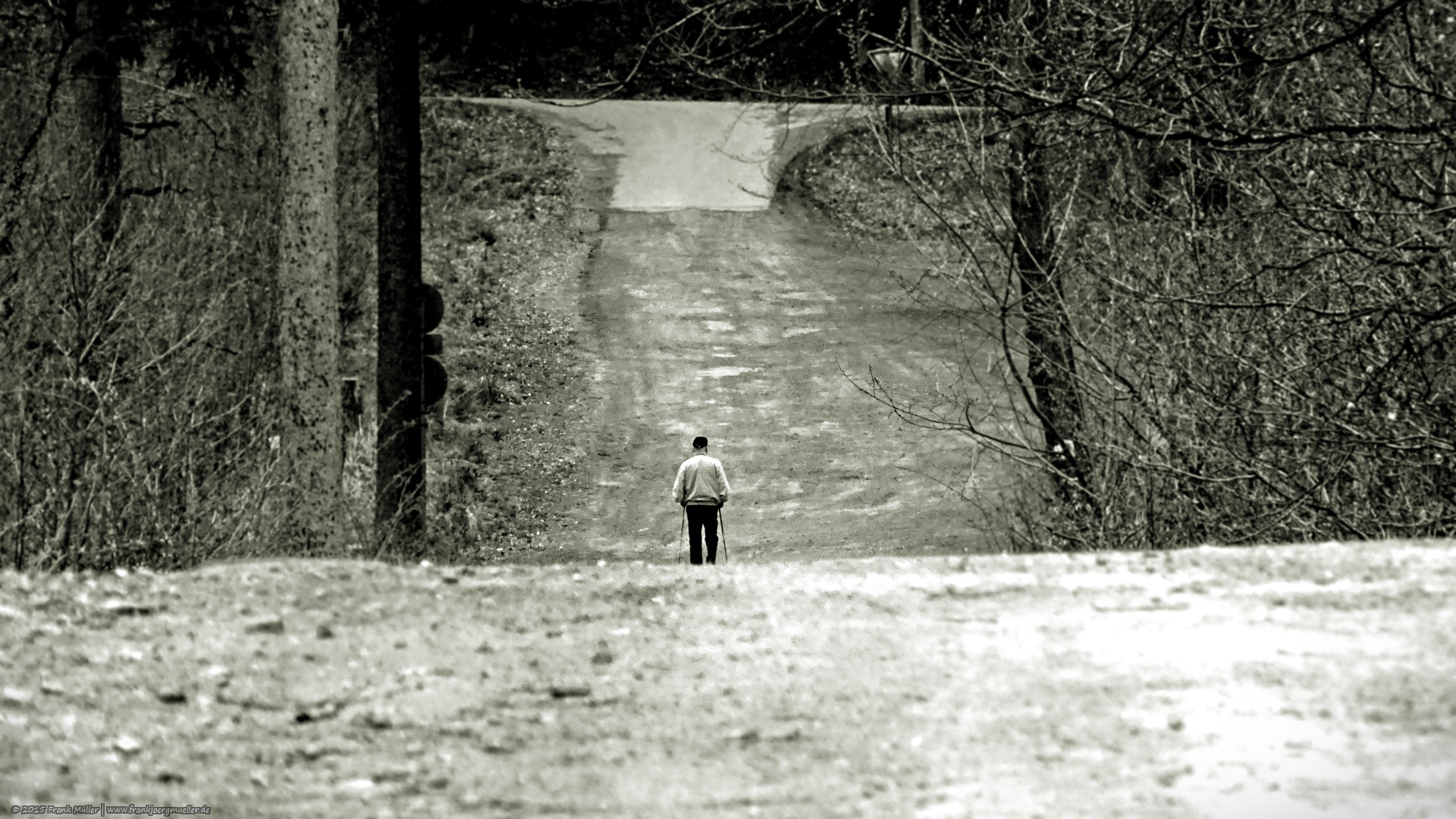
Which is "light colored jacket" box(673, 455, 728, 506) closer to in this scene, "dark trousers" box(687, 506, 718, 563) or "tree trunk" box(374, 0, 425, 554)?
"dark trousers" box(687, 506, 718, 563)

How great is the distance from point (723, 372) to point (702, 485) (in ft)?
27.4

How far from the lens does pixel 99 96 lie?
16.5 metres

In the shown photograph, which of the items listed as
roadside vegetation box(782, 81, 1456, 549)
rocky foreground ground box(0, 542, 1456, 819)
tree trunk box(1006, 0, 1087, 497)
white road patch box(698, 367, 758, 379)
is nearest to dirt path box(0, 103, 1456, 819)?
rocky foreground ground box(0, 542, 1456, 819)

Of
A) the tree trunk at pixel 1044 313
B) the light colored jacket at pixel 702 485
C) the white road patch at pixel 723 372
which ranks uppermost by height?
the tree trunk at pixel 1044 313

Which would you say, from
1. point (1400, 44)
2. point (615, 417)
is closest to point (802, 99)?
point (1400, 44)

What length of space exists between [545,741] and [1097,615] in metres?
2.36

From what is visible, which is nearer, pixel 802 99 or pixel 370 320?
pixel 802 99

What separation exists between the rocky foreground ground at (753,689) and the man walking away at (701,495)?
284 inches

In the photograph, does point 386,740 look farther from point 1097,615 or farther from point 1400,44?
point 1400,44

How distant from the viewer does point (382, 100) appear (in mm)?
14969

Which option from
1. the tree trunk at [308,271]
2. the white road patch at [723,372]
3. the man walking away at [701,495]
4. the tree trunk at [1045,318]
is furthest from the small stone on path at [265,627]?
the white road patch at [723,372]

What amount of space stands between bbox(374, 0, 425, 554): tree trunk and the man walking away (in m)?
2.58

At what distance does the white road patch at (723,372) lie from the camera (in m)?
22.2

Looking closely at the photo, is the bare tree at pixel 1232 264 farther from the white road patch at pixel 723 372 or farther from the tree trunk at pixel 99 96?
the white road patch at pixel 723 372
